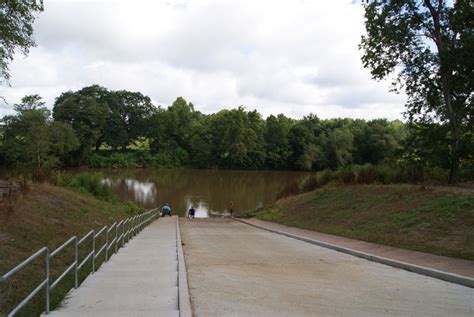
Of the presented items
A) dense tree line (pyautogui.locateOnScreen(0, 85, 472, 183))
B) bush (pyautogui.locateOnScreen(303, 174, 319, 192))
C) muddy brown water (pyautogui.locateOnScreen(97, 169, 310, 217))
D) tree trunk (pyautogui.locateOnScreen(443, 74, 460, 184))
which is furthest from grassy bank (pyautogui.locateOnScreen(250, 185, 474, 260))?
dense tree line (pyautogui.locateOnScreen(0, 85, 472, 183))

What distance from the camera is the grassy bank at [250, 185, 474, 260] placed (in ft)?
40.9

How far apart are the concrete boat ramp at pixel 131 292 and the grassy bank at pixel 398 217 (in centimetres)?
729

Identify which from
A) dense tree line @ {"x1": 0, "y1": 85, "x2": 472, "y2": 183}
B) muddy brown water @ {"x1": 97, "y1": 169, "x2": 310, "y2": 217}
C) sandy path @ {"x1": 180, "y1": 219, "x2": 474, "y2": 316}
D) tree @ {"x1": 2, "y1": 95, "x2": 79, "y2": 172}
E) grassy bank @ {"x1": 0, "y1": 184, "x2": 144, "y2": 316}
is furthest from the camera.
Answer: dense tree line @ {"x1": 0, "y1": 85, "x2": 472, "y2": 183}

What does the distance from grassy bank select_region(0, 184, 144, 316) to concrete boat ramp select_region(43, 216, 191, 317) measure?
1.19 ft

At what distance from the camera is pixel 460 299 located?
6.79 m

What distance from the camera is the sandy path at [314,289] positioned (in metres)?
5.74

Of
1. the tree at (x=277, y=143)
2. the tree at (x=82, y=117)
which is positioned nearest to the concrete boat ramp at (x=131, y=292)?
the tree at (x=82, y=117)

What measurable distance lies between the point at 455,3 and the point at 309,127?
90.0 m

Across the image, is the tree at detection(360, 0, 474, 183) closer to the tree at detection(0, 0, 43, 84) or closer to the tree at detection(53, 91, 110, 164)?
the tree at detection(0, 0, 43, 84)

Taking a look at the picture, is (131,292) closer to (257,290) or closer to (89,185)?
(257,290)

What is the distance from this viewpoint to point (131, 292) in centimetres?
608

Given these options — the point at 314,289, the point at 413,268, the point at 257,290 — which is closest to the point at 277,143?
the point at 413,268

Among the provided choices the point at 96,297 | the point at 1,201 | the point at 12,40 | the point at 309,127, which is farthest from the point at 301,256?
the point at 309,127

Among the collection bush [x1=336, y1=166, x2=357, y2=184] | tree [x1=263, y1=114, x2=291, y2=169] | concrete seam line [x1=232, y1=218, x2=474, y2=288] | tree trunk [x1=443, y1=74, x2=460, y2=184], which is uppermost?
tree [x1=263, y1=114, x2=291, y2=169]
